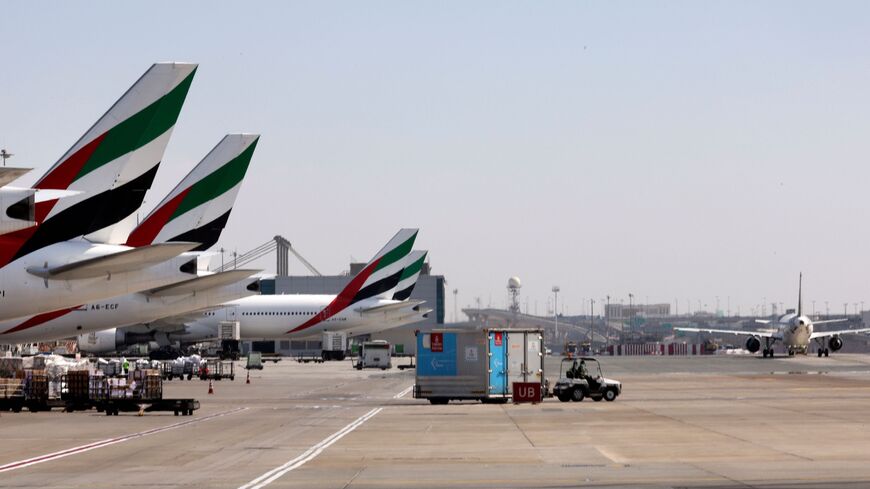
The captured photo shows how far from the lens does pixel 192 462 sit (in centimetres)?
2791

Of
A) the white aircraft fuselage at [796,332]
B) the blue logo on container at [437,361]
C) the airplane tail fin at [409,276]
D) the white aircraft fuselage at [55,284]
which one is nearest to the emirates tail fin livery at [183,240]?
the blue logo on container at [437,361]

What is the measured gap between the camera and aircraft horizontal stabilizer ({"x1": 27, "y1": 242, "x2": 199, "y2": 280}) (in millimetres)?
34188

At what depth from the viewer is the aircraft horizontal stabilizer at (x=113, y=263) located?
34.2m

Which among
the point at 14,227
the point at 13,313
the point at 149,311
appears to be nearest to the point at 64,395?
the point at 149,311

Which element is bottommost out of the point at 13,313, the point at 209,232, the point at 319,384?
the point at 319,384

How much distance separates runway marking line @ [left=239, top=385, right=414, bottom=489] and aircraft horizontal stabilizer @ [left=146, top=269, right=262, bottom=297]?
7594 millimetres

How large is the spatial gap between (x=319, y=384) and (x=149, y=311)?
24.0 m

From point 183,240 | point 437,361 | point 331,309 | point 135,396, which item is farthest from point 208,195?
point 331,309

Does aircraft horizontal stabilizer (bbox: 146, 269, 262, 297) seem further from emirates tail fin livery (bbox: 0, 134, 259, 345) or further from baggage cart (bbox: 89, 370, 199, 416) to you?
baggage cart (bbox: 89, 370, 199, 416)

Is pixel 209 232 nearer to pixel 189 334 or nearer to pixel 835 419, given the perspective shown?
pixel 835 419

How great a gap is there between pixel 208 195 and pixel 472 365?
44.9 ft

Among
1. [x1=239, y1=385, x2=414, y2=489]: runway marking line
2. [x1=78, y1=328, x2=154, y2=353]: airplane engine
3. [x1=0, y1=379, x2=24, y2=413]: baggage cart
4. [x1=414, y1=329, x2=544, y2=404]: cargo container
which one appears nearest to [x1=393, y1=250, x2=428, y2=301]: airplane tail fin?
[x1=78, y1=328, x2=154, y2=353]: airplane engine

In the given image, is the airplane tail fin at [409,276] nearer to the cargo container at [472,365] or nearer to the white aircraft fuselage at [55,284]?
the cargo container at [472,365]

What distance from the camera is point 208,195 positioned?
165 feet
